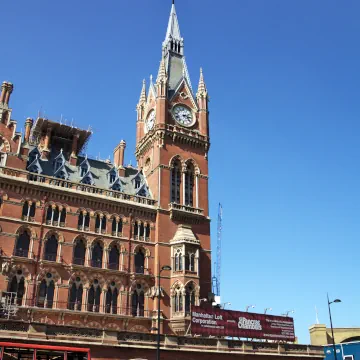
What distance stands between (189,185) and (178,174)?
2.04 metres

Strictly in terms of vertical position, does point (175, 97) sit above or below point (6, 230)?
above

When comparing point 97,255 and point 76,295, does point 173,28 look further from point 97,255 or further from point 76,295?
point 76,295

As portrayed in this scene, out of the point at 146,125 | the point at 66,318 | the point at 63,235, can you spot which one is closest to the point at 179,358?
the point at 66,318

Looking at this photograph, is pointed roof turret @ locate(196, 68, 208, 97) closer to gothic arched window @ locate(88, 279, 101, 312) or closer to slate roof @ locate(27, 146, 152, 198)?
slate roof @ locate(27, 146, 152, 198)

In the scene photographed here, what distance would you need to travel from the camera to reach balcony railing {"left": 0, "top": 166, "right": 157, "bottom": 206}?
169ft

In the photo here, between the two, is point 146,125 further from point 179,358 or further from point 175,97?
point 179,358

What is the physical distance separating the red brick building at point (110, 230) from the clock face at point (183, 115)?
0.15 meters

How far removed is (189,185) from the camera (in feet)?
208

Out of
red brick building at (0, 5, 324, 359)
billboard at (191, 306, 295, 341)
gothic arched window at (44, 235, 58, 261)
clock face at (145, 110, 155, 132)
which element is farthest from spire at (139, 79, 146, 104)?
billboard at (191, 306, 295, 341)

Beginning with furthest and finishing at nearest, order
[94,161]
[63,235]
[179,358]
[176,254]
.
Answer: [94,161], [176,254], [63,235], [179,358]

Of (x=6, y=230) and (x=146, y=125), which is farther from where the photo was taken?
(x=146, y=125)

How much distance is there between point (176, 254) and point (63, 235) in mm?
13325

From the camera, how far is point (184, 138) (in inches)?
2539

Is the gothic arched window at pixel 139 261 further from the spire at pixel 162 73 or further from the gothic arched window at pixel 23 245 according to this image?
the spire at pixel 162 73
